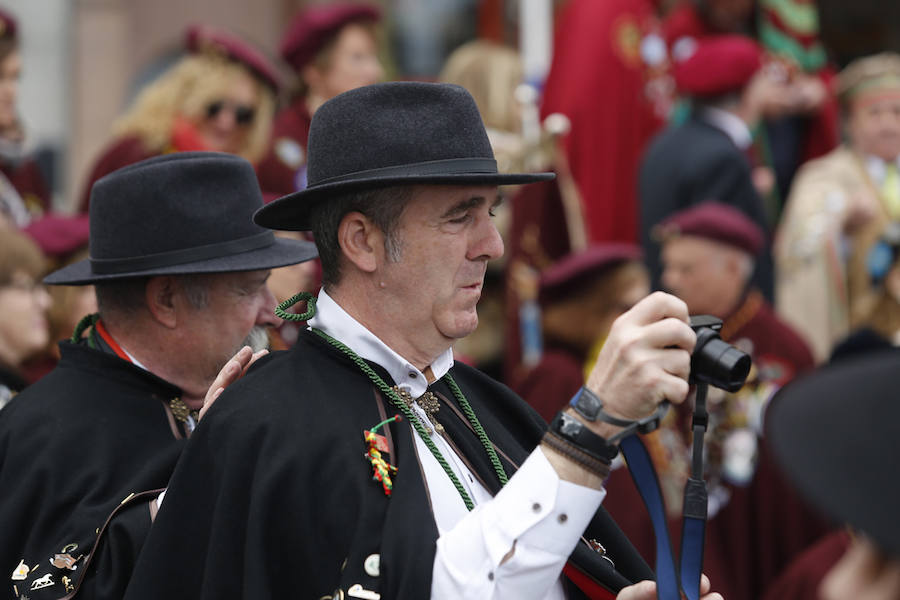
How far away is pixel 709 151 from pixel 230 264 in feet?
15.9

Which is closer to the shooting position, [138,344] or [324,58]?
[138,344]

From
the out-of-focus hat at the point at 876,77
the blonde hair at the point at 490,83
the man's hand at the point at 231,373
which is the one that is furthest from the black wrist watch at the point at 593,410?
the out-of-focus hat at the point at 876,77

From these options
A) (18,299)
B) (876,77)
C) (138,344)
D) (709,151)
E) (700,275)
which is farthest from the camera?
(876,77)

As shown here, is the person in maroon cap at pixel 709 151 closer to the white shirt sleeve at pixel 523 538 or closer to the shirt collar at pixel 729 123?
the shirt collar at pixel 729 123

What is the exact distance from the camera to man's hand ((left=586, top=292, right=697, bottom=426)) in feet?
7.75

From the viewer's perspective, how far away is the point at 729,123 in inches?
329

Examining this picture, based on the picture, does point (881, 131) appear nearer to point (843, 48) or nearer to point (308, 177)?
point (843, 48)

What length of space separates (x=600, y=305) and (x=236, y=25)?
677cm

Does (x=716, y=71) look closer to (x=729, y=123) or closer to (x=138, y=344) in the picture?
(x=729, y=123)

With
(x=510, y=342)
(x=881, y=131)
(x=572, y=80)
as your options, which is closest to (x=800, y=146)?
(x=881, y=131)

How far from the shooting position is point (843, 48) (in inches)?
548

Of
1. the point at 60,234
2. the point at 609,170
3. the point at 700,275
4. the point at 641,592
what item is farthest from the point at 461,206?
the point at 609,170

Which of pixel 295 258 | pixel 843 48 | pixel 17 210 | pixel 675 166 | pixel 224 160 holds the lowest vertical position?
pixel 843 48

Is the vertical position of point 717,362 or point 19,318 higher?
point 717,362
